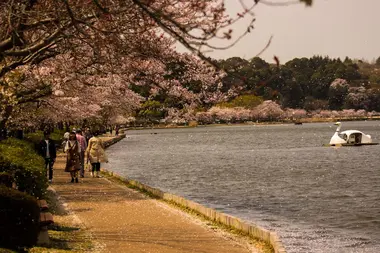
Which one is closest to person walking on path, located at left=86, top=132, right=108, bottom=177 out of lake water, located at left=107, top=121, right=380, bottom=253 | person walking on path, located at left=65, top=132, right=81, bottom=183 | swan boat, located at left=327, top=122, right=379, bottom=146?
person walking on path, located at left=65, top=132, right=81, bottom=183

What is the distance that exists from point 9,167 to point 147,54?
14.5 ft

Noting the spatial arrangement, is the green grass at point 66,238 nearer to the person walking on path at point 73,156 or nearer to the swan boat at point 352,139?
the person walking on path at point 73,156

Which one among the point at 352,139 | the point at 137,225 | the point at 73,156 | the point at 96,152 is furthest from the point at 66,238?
the point at 352,139

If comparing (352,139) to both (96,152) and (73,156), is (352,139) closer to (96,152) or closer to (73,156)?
(96,152)

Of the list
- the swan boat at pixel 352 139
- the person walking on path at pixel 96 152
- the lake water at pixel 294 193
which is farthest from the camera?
the swan boat at pixel 352 139

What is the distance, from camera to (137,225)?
565 inches

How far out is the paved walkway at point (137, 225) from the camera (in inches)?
470

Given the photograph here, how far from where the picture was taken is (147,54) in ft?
35.9

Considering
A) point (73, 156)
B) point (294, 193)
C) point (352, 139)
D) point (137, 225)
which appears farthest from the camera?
point (352, 139)

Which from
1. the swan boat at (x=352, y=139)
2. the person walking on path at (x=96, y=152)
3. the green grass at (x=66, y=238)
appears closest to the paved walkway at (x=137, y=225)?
the green grass at (x=66, y=238)

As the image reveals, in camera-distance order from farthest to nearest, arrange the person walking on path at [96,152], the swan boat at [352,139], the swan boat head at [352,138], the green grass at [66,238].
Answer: the swan boat head at [352,138] < the swan boat at [352,139] < the person walking on path at [96,152] < the green grass at [66,238]

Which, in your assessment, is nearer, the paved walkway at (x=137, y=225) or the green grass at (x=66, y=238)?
the green grass at (x=66, y=238)

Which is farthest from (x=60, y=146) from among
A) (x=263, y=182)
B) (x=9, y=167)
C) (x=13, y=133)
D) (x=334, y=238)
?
(x=9, y=167)

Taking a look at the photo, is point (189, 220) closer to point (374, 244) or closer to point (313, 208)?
point (374, 244)
